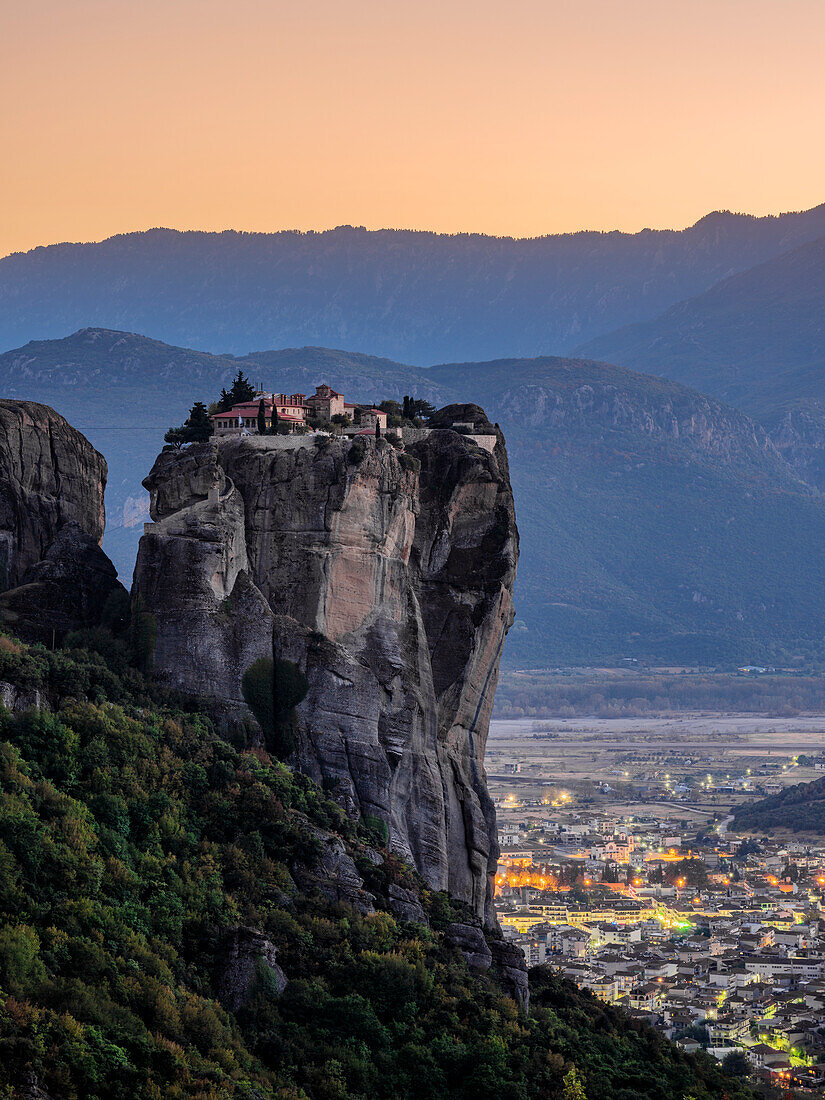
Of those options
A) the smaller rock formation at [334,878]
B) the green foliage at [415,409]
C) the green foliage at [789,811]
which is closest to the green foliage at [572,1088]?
the smaller rock formation at [334,878]

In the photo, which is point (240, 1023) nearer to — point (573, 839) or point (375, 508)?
point (375, 508)

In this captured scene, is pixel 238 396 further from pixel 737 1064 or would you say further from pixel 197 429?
pixel 737 1064

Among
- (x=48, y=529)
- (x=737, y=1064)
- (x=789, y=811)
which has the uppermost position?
(x=48, y=529)

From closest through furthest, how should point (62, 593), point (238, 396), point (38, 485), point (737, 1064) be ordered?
point (62, 593) → point (38, 485) → point (238, 396) → point (737, 1064)

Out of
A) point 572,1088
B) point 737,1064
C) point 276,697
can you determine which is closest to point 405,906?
point 572,1088

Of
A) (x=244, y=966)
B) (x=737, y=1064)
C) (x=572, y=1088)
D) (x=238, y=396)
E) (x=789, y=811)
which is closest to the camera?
(x=244, y=966)

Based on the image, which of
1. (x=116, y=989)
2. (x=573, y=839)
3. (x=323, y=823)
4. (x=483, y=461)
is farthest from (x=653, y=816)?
(x=116, y=989)

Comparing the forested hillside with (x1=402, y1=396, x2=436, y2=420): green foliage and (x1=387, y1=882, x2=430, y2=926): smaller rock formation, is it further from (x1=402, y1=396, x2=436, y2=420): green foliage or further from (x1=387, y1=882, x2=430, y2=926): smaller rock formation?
(x1=402, y1=396, x2=436, y2=420): green foliage
